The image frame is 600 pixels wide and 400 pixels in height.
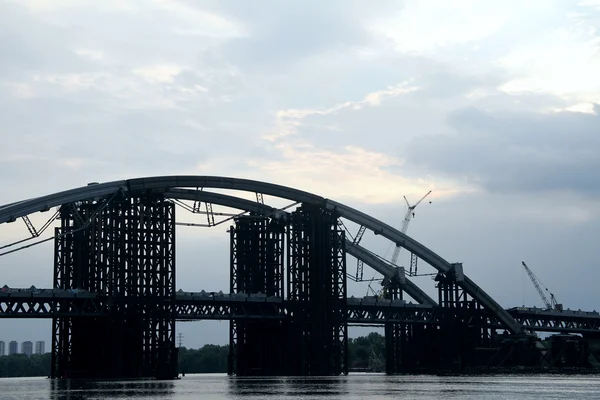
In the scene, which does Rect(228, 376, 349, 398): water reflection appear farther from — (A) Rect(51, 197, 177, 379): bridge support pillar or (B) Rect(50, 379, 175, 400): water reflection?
(A) Rect(51, 197, 177, 379): bridge support pillar

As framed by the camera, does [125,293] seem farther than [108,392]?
Yes

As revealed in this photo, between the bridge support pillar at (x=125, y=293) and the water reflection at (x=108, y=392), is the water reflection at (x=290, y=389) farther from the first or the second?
the bridge support pillar at (x=125, y=293)

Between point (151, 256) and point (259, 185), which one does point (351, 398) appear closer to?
point (151, 256)

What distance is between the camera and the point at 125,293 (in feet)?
589

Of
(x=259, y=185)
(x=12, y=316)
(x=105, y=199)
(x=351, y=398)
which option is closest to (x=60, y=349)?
(x=12, y=316)

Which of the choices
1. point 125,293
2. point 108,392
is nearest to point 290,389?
point 108,392

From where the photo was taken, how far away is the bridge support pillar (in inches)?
7028

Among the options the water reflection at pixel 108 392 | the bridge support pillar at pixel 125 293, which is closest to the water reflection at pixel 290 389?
the water reflection at pixel 108 392

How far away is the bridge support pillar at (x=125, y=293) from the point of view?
178500mm

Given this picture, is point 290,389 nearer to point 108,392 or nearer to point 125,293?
point 108,392

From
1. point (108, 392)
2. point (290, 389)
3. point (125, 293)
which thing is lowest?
point (290, 389)

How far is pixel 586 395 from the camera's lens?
111500 mm

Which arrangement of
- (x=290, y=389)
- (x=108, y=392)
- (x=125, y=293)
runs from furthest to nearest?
(x=125, y=293), (x=290, y=389), (x=108, y=392)

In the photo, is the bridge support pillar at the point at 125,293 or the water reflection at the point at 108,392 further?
the bridge support pillar at the point at 125,293
